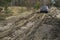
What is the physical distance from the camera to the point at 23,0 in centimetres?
5372

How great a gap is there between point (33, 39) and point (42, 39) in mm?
756

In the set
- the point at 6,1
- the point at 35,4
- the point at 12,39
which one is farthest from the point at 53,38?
the point at 35,4

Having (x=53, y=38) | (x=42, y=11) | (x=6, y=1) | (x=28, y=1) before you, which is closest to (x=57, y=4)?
(x=28, y=1)

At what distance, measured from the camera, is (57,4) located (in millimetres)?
75938

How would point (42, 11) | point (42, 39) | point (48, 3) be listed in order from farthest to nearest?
1. point (48, 3)
2. point (42, 11)
3. point (42, 39)

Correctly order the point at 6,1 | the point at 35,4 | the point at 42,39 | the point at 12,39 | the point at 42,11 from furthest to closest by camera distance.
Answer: the point at 35,4 → the point at 42,11 → the point at 6,1 → the point at 42,39 → the point at 12,39

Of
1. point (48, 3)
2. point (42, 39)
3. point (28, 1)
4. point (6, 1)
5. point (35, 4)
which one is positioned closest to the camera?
point (42, 39)

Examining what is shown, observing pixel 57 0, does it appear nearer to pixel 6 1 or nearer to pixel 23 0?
pixel 23 0

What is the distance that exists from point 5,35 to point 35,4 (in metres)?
42.0

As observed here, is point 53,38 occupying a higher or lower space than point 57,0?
higher

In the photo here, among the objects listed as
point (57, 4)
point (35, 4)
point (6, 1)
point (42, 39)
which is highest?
point (42, 39)

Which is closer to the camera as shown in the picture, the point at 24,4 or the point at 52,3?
the point at 24,4

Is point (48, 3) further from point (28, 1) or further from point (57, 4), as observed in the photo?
point (28, 1)

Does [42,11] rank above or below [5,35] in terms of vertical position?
below
